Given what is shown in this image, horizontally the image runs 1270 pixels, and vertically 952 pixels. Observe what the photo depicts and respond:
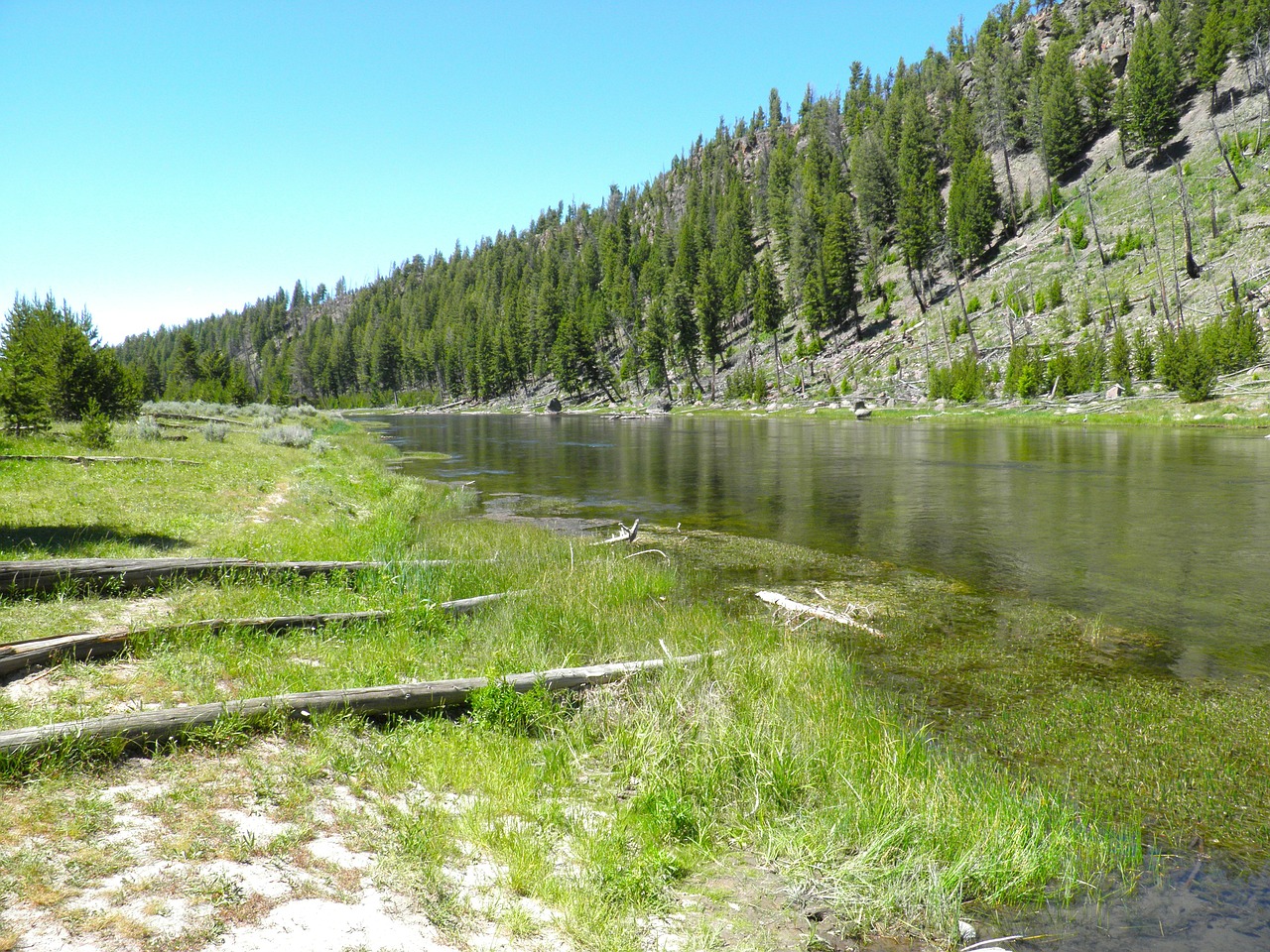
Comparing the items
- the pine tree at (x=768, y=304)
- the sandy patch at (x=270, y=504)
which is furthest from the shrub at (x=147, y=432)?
the pine tree at (x=768, y=304)

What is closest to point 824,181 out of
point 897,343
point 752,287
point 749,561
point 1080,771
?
point 752,287

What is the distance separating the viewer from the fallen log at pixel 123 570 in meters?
7.88

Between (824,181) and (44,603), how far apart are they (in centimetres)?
12533

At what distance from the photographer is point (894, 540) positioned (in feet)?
53.3

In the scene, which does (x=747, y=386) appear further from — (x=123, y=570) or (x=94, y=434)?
(x=123, y=570)

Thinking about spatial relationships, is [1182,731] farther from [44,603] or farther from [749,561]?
[44,603]

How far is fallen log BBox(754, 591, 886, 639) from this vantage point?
10234 mm

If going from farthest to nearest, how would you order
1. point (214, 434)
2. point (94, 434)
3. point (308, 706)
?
point (214, 434) < point (94, 434) < point (308, 706)

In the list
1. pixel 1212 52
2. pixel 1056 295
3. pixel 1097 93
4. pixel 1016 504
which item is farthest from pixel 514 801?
pixel 1097 93

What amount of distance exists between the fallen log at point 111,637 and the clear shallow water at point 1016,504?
10.8 meters

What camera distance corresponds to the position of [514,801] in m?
5.24

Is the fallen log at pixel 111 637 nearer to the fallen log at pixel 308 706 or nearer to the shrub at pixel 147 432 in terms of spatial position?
the fallen log at pixel 308 706

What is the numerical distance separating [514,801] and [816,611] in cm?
660

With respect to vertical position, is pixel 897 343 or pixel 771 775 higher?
pixel 897 343
